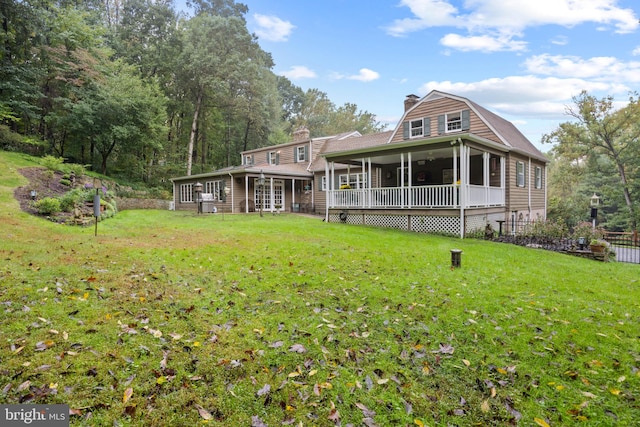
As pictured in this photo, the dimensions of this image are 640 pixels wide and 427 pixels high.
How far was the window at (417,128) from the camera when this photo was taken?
1704 centimetres

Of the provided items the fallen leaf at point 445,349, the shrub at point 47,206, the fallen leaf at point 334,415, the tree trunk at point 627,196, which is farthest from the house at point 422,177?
the tree trunk at point 627,196

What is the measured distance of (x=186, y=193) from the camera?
25.3 meters

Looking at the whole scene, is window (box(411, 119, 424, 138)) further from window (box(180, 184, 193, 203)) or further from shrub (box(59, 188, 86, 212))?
window (box(180, 184, 193, 203))

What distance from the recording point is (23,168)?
14539 mm

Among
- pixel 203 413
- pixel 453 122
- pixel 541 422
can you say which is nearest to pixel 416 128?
pixel 453 122

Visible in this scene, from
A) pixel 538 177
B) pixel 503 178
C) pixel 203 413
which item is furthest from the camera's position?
pixel 538 177

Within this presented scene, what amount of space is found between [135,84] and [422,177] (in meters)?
20.9

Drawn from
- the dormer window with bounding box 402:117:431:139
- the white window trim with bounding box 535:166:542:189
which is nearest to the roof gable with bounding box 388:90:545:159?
the dormer window with bounding box 402:117:431:139

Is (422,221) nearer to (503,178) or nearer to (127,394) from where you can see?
(503,178)

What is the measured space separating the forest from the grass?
19223mm

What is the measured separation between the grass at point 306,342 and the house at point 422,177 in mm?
6000

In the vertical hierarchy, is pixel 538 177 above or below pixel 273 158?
below

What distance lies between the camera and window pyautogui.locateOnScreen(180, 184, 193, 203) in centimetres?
2488

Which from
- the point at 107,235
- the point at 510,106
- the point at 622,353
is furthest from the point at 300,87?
the point at 622,353
